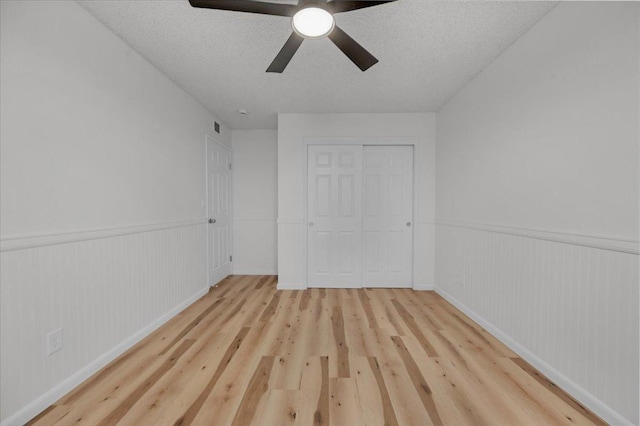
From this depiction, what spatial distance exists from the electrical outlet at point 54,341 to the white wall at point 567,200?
3021 mm

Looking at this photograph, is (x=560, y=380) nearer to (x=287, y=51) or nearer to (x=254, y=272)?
(x=287, y=51)

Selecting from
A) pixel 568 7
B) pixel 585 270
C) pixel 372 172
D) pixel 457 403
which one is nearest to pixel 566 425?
pixel 457 403

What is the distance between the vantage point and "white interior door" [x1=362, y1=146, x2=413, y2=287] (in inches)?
143

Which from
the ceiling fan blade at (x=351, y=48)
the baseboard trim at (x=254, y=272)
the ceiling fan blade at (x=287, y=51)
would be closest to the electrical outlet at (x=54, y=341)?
the ceiling fan blade at (x=287, y=51)

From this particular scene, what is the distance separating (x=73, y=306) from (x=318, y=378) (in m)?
1.60

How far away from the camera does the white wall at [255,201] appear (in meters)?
4.31

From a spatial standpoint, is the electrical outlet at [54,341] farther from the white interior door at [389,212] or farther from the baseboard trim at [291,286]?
the white interior door at [389,212]

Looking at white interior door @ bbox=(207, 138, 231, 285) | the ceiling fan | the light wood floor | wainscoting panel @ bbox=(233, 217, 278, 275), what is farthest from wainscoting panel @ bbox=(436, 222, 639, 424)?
white interior door @ bbox=(207, 138, 231, 285)

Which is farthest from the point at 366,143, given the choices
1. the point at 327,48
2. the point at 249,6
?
the point at 249,6

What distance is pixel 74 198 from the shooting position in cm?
165

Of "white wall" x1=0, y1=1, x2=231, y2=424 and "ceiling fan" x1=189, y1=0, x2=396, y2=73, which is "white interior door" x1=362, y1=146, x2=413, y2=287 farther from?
"white wall" x1=0, y1=1, x2=231, y2=424

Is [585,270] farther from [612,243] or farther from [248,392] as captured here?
[248,392]

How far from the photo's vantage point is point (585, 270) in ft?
4.96

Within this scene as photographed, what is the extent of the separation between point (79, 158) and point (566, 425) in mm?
3165
